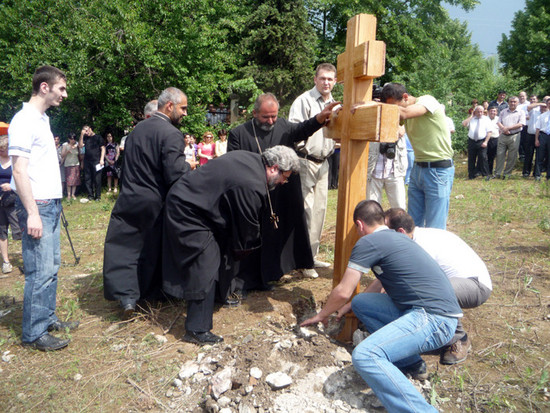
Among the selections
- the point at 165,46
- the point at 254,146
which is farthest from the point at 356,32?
the point at 165,46

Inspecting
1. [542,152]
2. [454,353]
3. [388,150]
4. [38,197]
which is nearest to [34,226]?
[38,197]

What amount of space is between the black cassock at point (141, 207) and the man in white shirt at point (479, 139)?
31.6 ft

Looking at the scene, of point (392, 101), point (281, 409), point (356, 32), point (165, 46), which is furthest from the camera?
point (165, 46)

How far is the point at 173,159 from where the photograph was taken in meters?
3.99

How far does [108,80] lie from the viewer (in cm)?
1220

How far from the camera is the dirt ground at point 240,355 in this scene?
2.92m

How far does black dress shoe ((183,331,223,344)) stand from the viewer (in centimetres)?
355

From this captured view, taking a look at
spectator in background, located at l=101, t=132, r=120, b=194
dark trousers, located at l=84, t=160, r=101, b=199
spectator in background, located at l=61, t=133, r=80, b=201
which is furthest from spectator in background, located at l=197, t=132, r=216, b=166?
spectator in background, located at l=61, t=133, r=80, b=201

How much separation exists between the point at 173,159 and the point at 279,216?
1.21m

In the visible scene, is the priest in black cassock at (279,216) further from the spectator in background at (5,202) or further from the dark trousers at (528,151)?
the dark trousers at (528,151)

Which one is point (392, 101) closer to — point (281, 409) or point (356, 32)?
point (356, 32)

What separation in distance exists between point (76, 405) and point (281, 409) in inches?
55.4

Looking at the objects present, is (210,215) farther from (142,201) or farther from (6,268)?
(6,268)

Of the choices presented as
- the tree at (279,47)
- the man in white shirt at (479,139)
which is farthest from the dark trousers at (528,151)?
the tree at (279,47)
